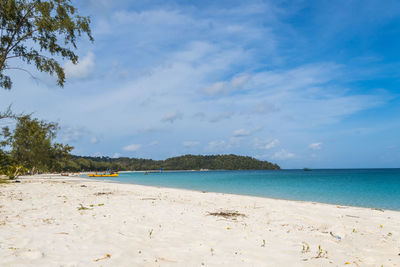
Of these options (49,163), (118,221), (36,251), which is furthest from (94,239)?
(49,163)

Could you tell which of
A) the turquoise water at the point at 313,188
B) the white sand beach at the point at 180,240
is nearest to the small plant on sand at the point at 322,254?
the white sand beach at the point at 180,240

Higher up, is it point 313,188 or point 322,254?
point 322,254

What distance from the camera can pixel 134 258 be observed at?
4.75 m

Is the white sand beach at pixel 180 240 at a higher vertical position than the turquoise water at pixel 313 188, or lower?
higher

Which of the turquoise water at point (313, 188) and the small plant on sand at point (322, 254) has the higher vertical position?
the small plant on sand at point (322, 254)

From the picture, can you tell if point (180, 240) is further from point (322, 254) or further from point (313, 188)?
point (313, 188)

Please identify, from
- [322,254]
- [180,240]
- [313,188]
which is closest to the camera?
[322,254]

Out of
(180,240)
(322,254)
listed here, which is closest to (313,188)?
(322,254)

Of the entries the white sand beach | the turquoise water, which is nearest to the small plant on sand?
the white sand beach

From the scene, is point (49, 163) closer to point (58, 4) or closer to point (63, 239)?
point (58, 4)

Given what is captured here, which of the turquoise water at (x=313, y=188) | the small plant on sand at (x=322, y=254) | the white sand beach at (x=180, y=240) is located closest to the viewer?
the white sand beach at (x=180, y=240)

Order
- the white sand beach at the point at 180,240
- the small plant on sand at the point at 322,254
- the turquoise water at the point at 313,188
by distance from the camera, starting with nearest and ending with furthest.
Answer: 1. the white sand beach at the point at 180,240
2. the small plant on sand at the point at 322,254
3. the turquoise water at the point at 313,188

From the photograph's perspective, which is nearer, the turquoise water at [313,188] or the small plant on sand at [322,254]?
the small plant on sand at [322,254]

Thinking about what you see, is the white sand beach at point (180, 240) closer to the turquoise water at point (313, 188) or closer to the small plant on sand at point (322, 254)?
the small plant on sand at point (322, 254)
